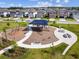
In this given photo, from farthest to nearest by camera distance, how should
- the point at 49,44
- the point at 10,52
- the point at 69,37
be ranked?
the point at 69,37
the point at 49,44
the point at 10,52

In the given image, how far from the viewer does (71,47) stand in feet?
106

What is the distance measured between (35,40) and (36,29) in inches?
402

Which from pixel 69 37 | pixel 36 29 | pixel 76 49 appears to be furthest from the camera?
→ pixel 36 29

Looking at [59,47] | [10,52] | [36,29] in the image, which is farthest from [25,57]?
[36,29]

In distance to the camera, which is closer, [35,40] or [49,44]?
[49,44]

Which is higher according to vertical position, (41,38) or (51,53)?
(41,38)

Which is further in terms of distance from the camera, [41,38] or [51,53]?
[41,38]

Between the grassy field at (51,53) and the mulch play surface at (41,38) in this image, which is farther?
the mulch play surface at (41,38)

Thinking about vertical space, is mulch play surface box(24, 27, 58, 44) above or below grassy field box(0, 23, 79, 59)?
above

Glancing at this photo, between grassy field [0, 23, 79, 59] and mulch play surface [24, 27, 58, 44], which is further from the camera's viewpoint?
mulch play surface [24, 27, 58, 44]

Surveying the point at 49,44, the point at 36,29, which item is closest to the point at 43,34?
the point at 36,29

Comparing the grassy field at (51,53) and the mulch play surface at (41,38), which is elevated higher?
the mulch play surface at (41,38)

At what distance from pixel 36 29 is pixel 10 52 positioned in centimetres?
1881

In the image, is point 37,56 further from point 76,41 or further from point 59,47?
point 76,41
